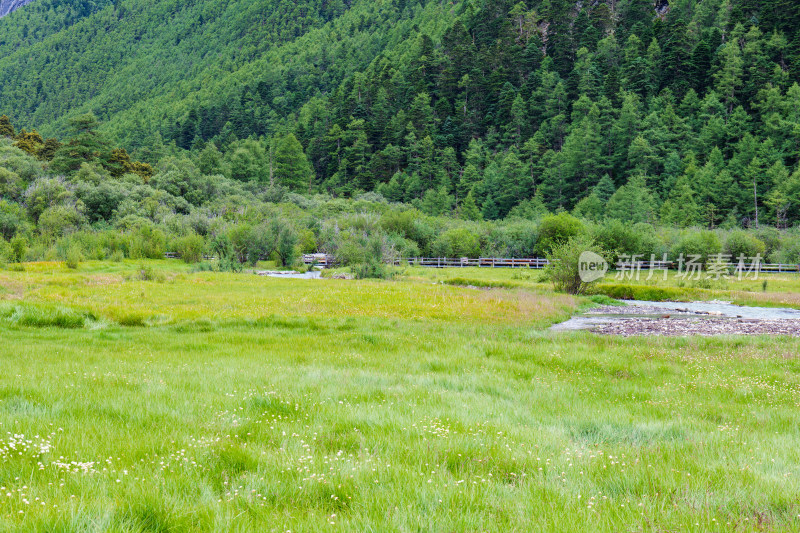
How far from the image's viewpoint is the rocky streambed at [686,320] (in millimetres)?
23438

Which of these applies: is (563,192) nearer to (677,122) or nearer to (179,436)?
(677,122)

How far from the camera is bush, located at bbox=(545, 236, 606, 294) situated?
4272cm

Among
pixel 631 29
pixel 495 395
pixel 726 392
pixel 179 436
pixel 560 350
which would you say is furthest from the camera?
pixel 631 29

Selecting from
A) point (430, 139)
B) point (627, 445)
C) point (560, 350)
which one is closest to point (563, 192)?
point (430, 139)

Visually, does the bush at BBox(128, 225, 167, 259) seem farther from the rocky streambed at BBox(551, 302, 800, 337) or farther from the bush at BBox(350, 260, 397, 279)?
the rocky streambed at BBox(551, 302, 800, 337)

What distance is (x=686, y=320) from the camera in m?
29.0

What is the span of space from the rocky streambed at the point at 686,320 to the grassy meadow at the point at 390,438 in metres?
8.48

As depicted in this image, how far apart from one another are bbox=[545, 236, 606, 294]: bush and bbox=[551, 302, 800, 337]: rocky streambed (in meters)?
5.66

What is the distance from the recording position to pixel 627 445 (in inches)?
231

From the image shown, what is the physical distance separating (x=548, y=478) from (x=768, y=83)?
15042 centimetres

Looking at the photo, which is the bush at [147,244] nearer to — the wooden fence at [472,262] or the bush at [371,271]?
the wooden fence at [472,262]

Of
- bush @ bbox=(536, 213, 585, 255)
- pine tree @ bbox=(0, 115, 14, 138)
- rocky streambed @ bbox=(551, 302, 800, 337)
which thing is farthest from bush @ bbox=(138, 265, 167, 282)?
pine tree @ bbox=(0, 115, 14, 138)

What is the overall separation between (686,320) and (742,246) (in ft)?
175

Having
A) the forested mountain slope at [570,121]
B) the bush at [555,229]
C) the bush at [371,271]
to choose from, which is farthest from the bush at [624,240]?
the bush at [371,271]
